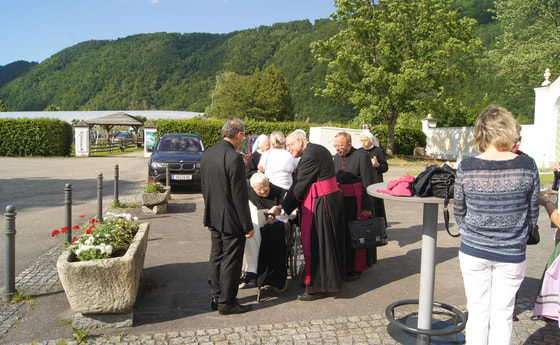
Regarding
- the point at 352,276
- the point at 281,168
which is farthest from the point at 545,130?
the point at 281,168

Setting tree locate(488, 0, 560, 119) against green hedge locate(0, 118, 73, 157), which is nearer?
green hedge locate(0, 118, 73, 157)

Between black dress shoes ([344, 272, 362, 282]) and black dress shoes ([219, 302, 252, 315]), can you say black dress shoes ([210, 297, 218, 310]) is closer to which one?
black dress shoes ([219, 302, 252, 315])

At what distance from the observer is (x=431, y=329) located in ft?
13.1

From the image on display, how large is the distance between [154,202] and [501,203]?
26.9 feet

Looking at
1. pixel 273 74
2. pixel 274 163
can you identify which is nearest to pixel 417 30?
pixel 274 163

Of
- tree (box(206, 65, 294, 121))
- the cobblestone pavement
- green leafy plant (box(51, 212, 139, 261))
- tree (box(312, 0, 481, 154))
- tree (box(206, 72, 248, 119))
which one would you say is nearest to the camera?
the cobblestone pavement

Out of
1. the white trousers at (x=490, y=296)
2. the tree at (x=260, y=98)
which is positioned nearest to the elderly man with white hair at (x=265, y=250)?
the white trousers at (x=490, y=296)

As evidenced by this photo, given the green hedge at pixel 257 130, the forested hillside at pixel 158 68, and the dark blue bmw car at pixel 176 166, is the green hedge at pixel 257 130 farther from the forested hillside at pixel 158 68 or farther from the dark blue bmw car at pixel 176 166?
the forested hillside at pixel 158 68

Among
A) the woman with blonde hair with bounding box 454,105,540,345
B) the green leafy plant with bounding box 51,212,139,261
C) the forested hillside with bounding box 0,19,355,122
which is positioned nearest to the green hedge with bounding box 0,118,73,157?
the green leafy plant with bounding box 51,212,139,261

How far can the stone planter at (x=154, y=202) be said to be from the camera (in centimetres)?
979

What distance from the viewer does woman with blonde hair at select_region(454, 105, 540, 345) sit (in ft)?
9.48

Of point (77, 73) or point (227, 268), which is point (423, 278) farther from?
point (77, 73)

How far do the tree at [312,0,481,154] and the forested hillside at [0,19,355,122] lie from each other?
230 ft

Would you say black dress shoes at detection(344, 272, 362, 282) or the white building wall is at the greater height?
the white building wall
